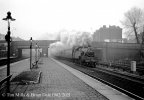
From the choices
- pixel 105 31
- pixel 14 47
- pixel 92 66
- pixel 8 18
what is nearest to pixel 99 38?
pixel 105 31

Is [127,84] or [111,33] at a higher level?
[111,33]

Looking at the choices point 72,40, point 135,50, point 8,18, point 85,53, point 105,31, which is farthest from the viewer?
point 105,31

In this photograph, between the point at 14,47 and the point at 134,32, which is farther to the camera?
the point at 14,47

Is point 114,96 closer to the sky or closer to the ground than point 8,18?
closer to the ground

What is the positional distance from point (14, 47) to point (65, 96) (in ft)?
278

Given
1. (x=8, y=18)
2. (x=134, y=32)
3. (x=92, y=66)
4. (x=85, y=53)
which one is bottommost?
(x=92, y=66)

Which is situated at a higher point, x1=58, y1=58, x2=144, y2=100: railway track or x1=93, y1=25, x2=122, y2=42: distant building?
x1=93, y1=25, x2=122, y2=42: distant building

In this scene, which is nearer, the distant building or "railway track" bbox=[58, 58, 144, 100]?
"railway track" bbox=[58, 58, 144, 100]

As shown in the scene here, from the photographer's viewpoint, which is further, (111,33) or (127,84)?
(111,33)

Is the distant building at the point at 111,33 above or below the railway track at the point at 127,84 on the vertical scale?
above

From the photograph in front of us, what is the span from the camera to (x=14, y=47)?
90625 mm

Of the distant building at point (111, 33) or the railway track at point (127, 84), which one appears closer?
the railway track at point (127, 84)

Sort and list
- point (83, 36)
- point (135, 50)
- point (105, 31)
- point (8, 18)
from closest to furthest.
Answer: point (8, 18) < point (83, 36) < point (135, 50) < point (105, 31)

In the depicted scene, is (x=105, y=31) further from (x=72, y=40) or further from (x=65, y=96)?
(x=65, y=96)
